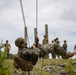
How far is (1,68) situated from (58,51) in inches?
575

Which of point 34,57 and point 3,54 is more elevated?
point 3,54

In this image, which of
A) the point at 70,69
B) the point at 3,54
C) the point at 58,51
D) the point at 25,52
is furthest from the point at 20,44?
the point at 70,69

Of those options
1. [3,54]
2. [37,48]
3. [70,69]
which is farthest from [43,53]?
[70,69]

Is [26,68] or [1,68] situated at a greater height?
[1,68]

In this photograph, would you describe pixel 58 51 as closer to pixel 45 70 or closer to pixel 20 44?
pixel 20 44

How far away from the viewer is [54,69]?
93.1 feet

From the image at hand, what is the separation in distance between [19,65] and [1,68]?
572 inches

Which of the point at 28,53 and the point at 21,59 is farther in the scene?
the point at 21,59

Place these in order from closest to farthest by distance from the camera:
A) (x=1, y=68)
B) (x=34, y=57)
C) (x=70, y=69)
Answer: (x=34, y=57), (x=1, y=68), (x=70, y=69)

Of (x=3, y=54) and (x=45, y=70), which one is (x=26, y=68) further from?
(x=45, y=70)

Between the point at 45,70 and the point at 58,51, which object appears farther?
the point at 45,70

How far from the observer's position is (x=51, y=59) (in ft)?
90.5

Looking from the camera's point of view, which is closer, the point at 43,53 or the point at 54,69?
the point at 43,53

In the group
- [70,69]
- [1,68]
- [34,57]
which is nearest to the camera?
[34,57]
